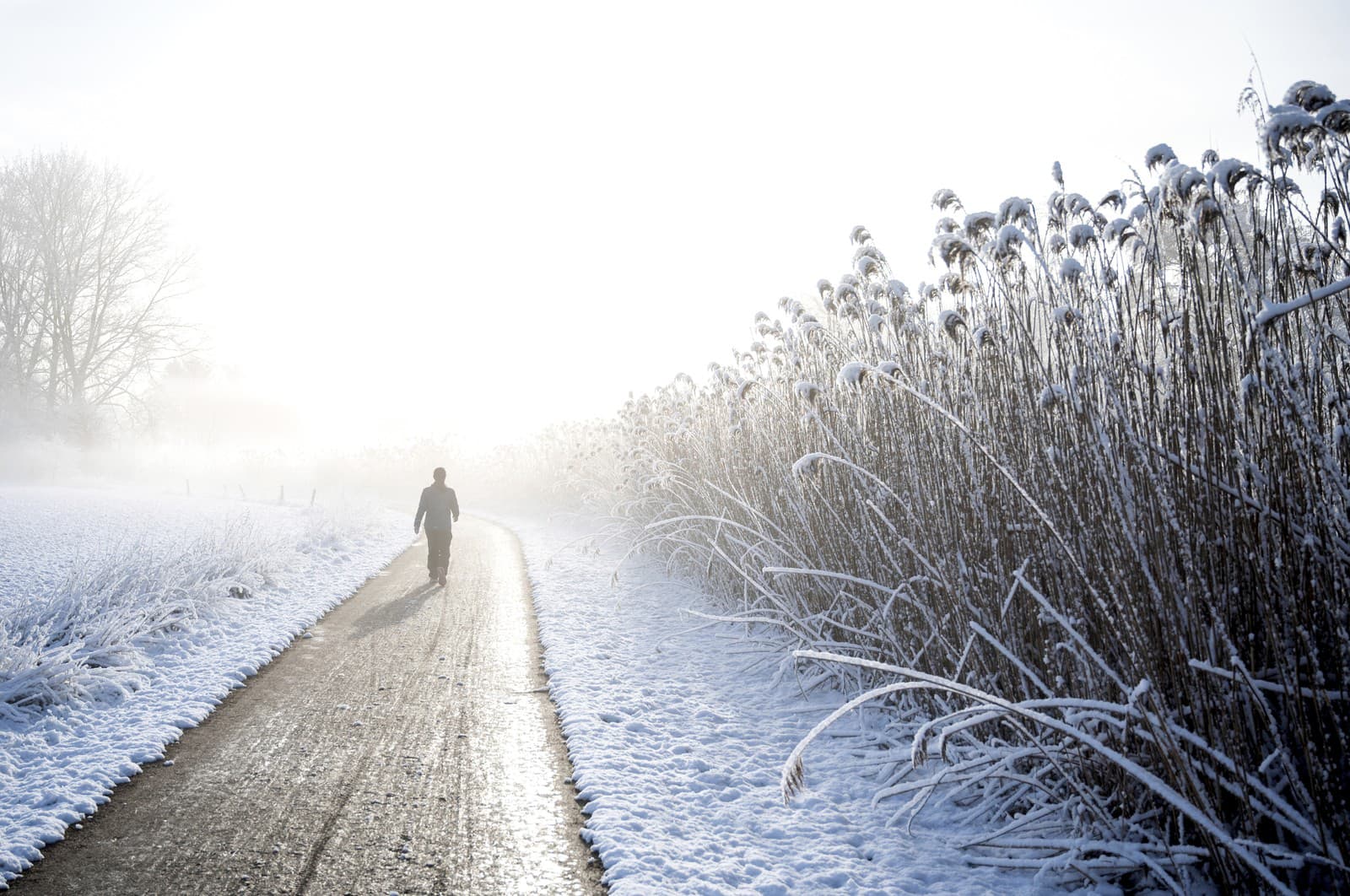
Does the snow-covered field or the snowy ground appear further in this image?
the snow-covered field

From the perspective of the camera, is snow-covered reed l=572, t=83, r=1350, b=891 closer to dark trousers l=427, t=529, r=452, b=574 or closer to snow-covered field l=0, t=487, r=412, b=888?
snow-covered field l=0, t=487, r=412, b=888

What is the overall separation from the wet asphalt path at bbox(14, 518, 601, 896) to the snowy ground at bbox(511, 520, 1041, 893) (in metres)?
0.21

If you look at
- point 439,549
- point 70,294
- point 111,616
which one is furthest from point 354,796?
point 70,294

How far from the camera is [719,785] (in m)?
3.21

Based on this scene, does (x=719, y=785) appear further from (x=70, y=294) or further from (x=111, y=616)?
(x=70, y=294)

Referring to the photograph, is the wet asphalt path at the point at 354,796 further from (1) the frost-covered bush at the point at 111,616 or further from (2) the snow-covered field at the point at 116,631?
(1) the frost-covered bush at the point at 111,616

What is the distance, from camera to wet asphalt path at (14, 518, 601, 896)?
239 cm

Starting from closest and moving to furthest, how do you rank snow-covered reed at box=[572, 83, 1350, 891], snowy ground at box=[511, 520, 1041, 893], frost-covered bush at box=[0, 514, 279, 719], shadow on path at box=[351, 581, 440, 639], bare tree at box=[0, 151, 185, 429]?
snow-covered reed at box=[572, 83, 1350, 891] < snowy ground at box=[511, 520, 1041, 893] < frost-covered bush at box=[0, 514, 279, 719] < shadow on path at box=[351, 581, 440, 639] < bare tree at box=[0, 151, 185, 429]

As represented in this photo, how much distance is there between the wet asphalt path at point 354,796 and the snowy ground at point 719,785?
207 millimetres

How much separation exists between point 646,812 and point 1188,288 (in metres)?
2.92

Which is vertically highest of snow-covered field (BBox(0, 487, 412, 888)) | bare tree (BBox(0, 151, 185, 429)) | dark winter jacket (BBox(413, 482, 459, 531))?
bare tree (BBox(0, 151, 185, 429))

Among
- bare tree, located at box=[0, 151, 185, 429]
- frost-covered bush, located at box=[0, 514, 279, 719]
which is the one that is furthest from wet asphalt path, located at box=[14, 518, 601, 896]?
bare tree, located at box=[0, 151, 185, 429]

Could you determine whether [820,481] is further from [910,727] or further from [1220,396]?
[1220,396]

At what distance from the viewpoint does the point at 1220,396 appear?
2102mm
